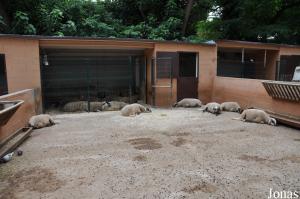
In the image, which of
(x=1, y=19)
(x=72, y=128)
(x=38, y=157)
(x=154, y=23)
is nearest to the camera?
(x=38, y=157)

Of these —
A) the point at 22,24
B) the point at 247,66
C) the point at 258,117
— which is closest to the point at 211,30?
the point at 247,66

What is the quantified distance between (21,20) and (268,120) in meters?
11.5

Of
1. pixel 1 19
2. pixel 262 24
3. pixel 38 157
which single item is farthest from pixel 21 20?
pixel 262 24

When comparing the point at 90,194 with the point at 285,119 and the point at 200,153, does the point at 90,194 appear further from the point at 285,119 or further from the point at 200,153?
the point at 285,119

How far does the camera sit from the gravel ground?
351 centimetres

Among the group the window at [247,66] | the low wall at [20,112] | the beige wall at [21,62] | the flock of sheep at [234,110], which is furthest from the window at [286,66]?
the low wall at [20,112]

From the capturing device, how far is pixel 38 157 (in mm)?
4727

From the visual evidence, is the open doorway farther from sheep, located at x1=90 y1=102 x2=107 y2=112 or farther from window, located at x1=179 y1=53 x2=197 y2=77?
window, located at x1=179 y1=53 x2=197 y2=77

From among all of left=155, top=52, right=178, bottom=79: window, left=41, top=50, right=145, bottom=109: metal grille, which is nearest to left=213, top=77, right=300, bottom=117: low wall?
left=155, top=52, right=178, bottom=79: window

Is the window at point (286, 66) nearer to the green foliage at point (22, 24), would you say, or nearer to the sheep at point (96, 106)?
the sheep at point (96, 106)

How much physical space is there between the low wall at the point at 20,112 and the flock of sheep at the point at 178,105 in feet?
0.92

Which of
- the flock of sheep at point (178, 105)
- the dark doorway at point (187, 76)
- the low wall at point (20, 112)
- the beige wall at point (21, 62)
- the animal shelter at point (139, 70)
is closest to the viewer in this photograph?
the low wall at point (20, 112)

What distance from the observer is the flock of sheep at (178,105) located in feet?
23.2

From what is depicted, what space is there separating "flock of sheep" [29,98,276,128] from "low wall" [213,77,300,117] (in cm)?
41
